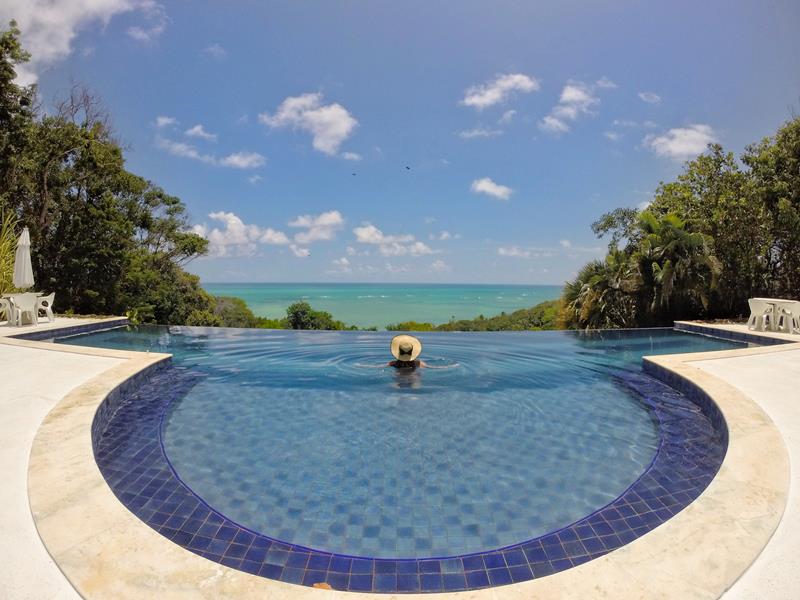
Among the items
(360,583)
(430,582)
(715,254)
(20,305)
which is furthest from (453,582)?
(715,254)

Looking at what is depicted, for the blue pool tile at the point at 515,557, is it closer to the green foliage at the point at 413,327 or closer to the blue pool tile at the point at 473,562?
the blue pool tile at the point at 473,562

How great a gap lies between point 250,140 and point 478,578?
1239 inches

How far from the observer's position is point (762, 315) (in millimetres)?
10391

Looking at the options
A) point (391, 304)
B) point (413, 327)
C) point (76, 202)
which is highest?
point (76, 202)

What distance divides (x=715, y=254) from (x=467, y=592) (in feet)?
50.7

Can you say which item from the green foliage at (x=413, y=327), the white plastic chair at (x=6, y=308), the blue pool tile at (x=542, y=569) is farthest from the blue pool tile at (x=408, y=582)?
the green foliage at (x=413, y=327)

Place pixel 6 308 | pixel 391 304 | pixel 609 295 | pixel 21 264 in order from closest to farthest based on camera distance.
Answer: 1. pixel 21 264
2. pixel 6 308
3. pixel 609 295
4. pixel 391 304

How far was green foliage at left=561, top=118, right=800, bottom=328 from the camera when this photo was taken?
1288 centimetres

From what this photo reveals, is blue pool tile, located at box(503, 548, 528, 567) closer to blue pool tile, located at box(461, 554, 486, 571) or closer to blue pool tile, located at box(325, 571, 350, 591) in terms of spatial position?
blue pool tile, located at box(461, 554, 486, 571)

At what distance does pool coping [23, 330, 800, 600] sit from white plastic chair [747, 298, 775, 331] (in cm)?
866

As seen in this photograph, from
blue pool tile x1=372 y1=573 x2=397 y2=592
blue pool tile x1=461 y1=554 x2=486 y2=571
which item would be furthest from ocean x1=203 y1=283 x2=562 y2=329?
blue pool tile x1=372 y1=573 x2=397 y2=592

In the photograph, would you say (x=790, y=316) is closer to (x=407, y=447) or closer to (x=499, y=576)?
(x=407, y=447)

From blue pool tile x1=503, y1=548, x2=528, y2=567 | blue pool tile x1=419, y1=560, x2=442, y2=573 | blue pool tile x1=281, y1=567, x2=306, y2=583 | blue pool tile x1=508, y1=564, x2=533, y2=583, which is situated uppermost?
blue pool tile x1=281, y1=567, x2=306, y2=583

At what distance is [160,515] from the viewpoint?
3.04 meters
